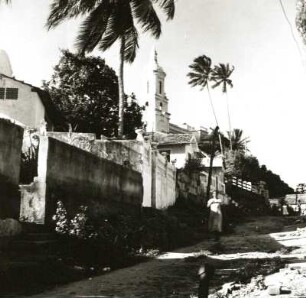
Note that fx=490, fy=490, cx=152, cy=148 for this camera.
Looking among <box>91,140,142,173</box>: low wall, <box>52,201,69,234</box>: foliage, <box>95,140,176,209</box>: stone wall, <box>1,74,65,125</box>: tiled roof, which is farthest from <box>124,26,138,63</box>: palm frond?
<box>52,201,69,234</box>: foliage

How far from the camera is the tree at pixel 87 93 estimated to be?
33156mm

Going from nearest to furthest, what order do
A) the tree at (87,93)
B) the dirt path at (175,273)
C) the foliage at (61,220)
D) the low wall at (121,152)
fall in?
the dirt path at (175,273) < the foliage at (61,220) < the low wall at (121,152) < the tree at (87,93)

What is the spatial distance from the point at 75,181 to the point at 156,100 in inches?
2051

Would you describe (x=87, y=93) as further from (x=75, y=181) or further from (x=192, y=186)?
(x=75, y=181)

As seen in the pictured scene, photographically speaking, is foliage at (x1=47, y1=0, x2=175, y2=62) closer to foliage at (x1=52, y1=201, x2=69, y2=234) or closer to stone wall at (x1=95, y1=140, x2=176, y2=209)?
stone wall at (x1=95, y1=140, x2=176, y2=209)

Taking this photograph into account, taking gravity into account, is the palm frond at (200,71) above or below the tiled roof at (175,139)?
above

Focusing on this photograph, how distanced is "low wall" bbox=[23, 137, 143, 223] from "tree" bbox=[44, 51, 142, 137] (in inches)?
715

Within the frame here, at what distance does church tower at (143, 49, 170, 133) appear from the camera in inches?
2451

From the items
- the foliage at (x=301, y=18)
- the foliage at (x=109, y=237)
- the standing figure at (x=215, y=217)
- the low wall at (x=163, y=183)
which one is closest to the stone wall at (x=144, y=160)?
the low wall at (x=163, y=183)

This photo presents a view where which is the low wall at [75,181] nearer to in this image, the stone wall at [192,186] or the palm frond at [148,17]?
the palm frond at [148,17]

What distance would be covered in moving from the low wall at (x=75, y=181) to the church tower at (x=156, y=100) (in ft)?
153

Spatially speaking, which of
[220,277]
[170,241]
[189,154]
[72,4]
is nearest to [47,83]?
[189,154]

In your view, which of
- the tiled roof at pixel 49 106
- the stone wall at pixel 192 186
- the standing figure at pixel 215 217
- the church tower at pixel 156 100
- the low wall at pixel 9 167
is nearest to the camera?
the low wall at pixel 9 167

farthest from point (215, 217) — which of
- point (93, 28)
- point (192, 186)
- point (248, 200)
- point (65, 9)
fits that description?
point (248, 200)
